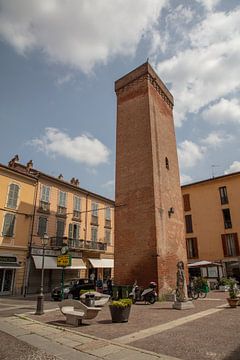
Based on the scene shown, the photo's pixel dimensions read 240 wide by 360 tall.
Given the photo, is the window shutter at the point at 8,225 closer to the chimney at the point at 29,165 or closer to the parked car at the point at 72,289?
the chimney at the point at 29,165

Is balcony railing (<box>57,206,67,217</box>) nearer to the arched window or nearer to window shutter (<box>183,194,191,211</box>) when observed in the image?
the arched window

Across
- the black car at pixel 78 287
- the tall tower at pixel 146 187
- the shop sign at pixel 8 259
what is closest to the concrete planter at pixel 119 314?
the tall tower at pixel 146 187

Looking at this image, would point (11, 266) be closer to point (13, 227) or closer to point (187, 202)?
point (13, 227)

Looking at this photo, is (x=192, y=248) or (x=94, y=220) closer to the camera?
(x=94, y=220)

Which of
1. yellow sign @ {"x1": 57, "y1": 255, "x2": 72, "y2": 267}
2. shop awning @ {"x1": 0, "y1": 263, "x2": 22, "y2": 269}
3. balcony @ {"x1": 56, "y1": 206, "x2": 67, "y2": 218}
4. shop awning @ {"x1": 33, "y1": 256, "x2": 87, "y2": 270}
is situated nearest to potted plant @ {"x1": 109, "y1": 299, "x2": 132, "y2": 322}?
yellow sign @ {"x1": 57, "y1": 255, "x2": 72, "y2": 267}

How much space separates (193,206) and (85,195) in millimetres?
12590

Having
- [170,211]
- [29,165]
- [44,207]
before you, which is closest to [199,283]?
[170,211]

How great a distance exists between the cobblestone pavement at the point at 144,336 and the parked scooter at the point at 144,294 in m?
3.64

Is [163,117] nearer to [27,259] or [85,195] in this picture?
[85,195]

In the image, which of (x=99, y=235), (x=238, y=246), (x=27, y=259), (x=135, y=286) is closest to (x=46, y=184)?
(x=27, y=259)

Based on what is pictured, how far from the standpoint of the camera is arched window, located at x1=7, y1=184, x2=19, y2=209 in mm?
20750

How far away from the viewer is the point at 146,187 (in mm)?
16344

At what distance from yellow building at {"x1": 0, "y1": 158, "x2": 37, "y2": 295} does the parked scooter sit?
34.6ft

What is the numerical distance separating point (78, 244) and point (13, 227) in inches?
273
